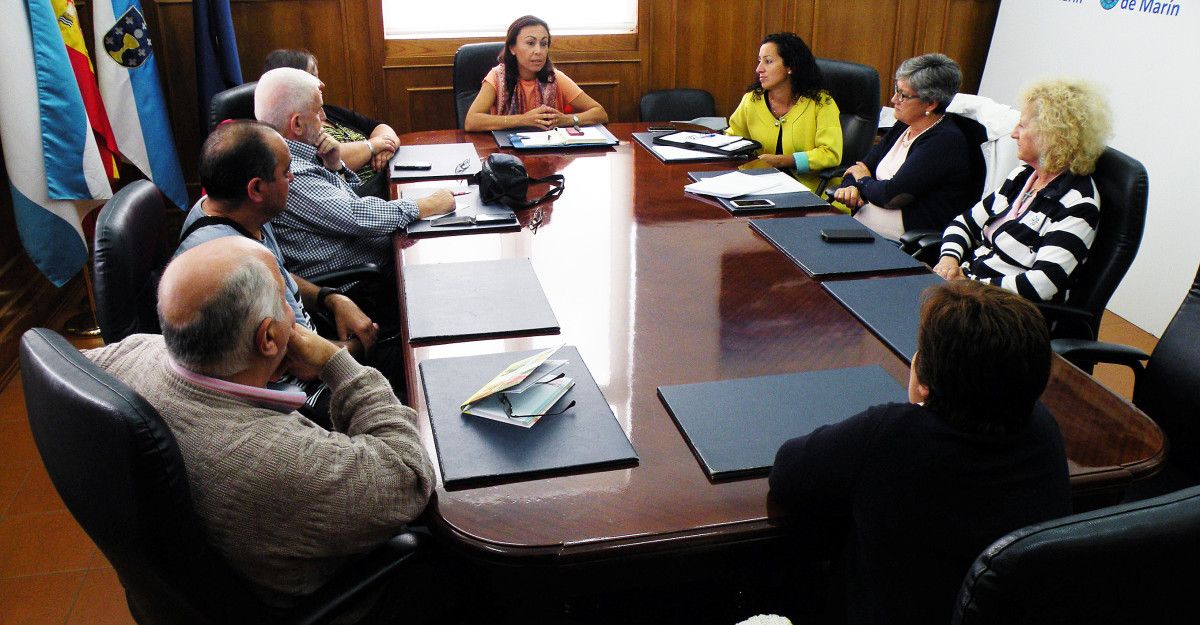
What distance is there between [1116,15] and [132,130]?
14.3 ft

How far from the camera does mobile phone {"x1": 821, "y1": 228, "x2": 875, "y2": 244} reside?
248 cm

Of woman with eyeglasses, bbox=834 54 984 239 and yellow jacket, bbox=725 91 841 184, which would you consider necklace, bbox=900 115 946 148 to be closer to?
woman with eyeglasses, bbox=834 54 984 239

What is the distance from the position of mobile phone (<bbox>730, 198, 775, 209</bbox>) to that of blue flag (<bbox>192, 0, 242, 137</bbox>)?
8.65ft

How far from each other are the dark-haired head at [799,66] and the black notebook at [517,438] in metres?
2.31

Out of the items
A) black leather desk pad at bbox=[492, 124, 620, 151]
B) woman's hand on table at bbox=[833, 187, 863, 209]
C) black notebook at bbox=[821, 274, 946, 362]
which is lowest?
woman's hand on table at bbox=[833, 187, 863, 209]

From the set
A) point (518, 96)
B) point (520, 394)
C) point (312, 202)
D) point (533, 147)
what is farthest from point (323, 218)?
point (518, 96)

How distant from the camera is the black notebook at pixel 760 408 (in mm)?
1494

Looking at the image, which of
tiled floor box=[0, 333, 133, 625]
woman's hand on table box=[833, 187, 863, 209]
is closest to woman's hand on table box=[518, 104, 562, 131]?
woman's hand on table box=[833, 187, 863, 209]

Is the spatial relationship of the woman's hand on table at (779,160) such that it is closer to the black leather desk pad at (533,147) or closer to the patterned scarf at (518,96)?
the black leather desk pad at (533,147)

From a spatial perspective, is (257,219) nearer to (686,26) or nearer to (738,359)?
(738,359)

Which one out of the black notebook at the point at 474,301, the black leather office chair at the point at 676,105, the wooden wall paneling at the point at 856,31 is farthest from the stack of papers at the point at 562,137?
the wooden wall paneling at the point at 856,31

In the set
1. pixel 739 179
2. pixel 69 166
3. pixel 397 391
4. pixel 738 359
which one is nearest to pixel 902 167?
pixel 739 179

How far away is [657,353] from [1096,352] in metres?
1.07

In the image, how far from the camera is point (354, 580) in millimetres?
1455
